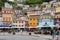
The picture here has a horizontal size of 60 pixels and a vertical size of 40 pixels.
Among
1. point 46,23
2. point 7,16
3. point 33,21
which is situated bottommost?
point 46,23

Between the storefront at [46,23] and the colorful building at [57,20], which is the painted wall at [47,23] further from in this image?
the colorful building at [57,20]

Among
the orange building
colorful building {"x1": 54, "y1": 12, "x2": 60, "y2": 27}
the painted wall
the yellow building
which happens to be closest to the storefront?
the painted wall

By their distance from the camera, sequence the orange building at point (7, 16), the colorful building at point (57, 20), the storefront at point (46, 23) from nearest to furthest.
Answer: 1. the colorful building at point (57, 20)
2. the storefront at point (46, 23)
3. the orange building at point (7, 16)

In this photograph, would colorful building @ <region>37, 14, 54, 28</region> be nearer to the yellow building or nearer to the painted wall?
the painted wall

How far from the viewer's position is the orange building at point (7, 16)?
27641 millimetres

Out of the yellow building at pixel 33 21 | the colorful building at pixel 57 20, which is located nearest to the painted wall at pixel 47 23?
the colorful building at pixel 57 20

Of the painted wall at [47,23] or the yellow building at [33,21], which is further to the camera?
the yellow building at [33,21]

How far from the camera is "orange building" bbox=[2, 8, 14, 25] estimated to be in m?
27.6

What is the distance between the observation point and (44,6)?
2989 centimetres

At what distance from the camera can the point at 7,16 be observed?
92.8 feet

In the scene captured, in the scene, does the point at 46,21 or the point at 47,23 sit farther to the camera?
the point at 46,21

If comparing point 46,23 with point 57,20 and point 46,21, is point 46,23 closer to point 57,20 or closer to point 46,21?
point 46,21

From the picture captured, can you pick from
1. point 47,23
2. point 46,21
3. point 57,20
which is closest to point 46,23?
point 47,23

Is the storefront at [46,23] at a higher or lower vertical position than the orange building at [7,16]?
lower
